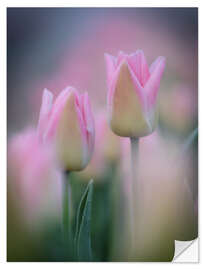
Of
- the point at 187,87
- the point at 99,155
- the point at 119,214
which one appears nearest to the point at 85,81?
the point at 99,155

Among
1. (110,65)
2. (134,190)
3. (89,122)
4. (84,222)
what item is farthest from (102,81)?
(84,222)

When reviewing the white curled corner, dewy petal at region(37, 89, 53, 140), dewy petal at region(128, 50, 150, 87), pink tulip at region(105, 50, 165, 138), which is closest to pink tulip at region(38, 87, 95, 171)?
dewy petal at region(37, 89, 53, 140)

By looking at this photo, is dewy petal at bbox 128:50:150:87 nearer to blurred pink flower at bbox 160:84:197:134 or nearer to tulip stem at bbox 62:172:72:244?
blurred pink flower at bbox 160:84:197:134

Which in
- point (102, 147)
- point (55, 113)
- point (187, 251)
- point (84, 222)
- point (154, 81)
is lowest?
point (187, 251)

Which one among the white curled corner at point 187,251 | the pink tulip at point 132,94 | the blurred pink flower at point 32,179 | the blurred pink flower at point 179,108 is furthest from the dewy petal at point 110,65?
the white curled corner at point 187,251

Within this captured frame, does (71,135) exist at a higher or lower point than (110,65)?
lower

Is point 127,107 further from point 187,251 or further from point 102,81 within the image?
point 187,251
